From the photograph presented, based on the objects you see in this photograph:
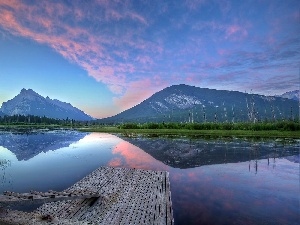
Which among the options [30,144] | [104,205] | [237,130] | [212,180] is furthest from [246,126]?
[104,205]

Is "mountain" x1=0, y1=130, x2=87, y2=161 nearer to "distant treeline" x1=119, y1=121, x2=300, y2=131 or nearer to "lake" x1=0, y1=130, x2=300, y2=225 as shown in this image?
"lake" x1=0, y1=130, x2=300, y2=225

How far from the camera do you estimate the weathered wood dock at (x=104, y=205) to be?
1155cm

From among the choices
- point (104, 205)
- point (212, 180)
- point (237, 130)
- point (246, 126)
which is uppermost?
point (246, 126)

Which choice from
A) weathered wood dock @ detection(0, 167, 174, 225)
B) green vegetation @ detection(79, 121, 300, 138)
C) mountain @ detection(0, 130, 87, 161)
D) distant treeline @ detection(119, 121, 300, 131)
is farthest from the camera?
distant treeline @ detection(119, 121, 300, 131)

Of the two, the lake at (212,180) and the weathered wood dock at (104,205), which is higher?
the weathered wood dock at (104,205)

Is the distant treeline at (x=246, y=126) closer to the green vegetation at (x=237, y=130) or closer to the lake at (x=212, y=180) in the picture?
the green vegetation at (x=237, y=130)

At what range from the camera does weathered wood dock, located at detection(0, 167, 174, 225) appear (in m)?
11.6

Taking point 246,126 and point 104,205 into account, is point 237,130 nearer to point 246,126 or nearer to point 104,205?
point 246,126

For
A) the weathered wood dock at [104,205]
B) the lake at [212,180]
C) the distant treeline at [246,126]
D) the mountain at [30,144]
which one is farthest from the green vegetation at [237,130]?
the weathered wood dock at [104,205]

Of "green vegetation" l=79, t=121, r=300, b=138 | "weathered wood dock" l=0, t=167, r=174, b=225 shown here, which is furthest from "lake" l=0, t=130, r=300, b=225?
"green vegetation" l=79, t=121, r=300, b=138

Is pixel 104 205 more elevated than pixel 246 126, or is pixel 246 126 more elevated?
pixel 246 126

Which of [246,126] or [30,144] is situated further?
[246,126]

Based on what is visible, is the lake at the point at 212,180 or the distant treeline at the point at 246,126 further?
the distant treeline at the point at 246,126

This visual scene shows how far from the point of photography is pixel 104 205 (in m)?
17.9
